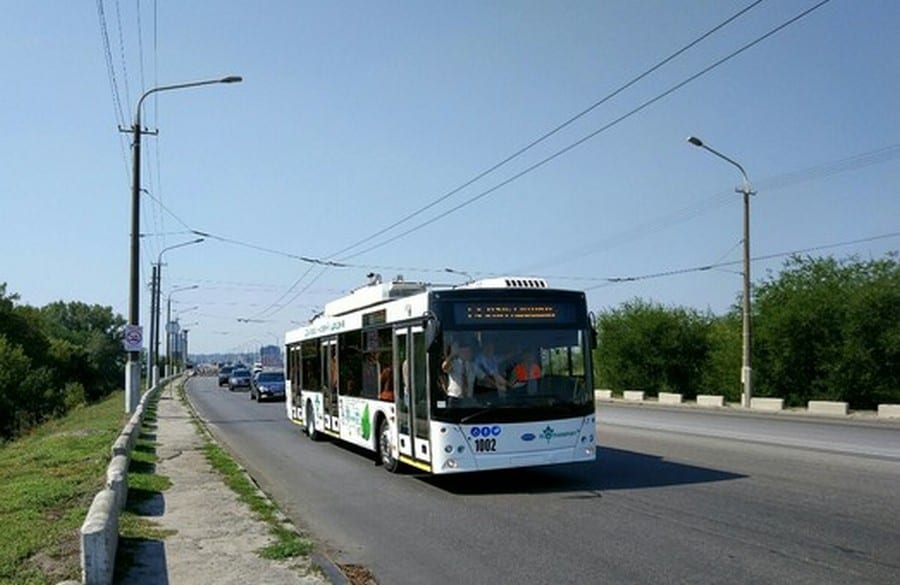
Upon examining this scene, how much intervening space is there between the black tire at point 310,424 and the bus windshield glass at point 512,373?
32.3 feet

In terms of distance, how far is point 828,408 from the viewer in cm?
3169

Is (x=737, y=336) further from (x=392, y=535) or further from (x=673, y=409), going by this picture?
(x=392, y=535)

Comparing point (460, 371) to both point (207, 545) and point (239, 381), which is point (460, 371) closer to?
point (207, 545)

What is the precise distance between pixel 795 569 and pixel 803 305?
1185 inches

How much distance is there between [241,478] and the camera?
14.7 metres

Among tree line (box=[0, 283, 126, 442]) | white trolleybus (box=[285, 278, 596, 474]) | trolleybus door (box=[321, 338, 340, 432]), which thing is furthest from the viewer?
tree line (box=[0, 283, 126, 442])

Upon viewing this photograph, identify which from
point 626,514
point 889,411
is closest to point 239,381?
point 889,411

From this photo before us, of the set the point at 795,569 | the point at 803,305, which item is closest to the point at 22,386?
the point at 803,305

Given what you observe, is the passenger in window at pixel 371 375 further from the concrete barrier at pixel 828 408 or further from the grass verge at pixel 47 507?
the concrete barrier at pixel 828 408

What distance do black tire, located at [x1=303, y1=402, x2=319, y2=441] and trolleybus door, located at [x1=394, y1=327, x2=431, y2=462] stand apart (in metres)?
8.06

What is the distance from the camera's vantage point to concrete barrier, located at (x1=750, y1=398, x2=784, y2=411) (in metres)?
34.0

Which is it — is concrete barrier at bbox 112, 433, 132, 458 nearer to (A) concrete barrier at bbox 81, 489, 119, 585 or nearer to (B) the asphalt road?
(B) the asphalt road

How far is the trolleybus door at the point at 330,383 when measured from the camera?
19469 mm

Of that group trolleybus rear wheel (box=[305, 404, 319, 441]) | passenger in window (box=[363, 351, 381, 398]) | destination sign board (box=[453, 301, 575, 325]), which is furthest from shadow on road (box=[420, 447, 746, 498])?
trolleybus rear wheel (box=[305, 404, 319, 441])
